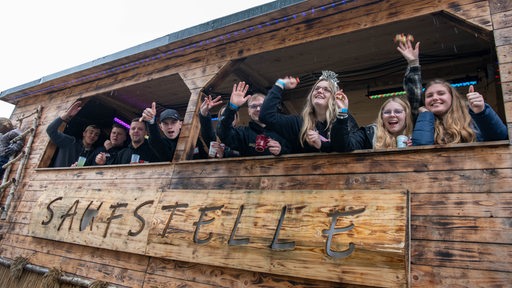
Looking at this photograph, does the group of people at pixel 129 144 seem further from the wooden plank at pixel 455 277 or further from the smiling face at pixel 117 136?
the wooden plank at pixel 455 277

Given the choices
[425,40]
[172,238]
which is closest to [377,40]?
[425,40]

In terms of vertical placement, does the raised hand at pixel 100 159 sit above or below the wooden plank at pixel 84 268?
above

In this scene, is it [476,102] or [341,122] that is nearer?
[476,102]

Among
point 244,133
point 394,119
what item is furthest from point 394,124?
point 244,133

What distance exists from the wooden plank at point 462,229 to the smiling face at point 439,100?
3.28 ft

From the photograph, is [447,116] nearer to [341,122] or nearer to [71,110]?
[341,122]

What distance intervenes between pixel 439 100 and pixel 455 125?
11.6 inches

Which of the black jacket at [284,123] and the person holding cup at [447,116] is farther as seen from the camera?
the black jacket at [284,123]

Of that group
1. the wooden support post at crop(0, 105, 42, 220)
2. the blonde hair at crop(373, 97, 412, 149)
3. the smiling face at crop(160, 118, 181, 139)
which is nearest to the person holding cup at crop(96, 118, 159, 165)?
the smiling face at crop(160, 118, 181, 139)

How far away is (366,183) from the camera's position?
8.09 ft

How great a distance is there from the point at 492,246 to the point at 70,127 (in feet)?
26.3

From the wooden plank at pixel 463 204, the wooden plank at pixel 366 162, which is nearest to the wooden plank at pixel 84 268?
the wooden plank at pixel 366 162

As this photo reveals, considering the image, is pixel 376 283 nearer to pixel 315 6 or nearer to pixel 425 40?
pixel 315 6

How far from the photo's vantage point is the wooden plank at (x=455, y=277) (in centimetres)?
182
